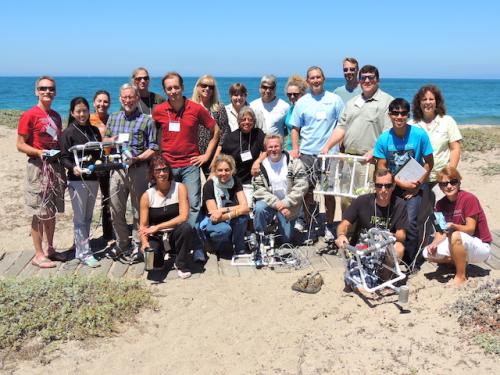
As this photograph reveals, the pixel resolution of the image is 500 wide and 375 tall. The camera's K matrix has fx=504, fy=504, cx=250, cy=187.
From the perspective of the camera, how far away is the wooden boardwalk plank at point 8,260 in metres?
5.60

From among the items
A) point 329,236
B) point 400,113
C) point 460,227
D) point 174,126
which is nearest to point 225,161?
point 174,126

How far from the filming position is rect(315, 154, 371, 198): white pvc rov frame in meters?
5.55

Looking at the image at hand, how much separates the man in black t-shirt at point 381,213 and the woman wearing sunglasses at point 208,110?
6.13 ft

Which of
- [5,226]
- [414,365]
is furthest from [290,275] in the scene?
[5,226]

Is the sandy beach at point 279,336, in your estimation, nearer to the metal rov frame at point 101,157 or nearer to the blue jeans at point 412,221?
the blue jeans at point 412,221

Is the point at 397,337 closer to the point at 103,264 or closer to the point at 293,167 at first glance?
the point at 293,167

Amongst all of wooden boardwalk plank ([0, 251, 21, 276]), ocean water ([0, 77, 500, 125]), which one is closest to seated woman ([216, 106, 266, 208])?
wooden boardwalk plank ([0, 251, 21, 276])

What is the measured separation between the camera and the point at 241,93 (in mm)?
6227

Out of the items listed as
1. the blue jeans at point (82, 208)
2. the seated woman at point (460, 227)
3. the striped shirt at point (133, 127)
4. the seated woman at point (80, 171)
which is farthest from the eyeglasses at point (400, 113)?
the blue jeans at point (82, 208)

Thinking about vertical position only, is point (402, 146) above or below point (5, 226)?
above

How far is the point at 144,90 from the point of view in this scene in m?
6.05

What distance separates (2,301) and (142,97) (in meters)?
2.77

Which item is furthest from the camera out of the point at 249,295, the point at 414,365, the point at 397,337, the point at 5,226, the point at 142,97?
the point at 5,226

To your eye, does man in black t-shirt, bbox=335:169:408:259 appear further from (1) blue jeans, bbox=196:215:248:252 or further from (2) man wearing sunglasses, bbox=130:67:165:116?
(2) man wearing sunglasses, bbox=130:67:165:116
